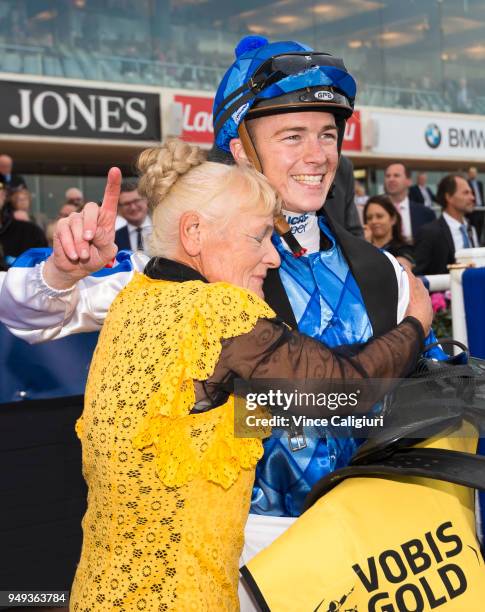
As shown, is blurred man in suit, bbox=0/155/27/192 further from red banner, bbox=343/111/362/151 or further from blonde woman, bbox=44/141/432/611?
blonde woman, bbox=44/141/432/611

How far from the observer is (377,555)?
1373mm

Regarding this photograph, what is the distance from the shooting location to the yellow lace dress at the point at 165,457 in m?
1.45

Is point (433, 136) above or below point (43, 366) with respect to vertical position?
above

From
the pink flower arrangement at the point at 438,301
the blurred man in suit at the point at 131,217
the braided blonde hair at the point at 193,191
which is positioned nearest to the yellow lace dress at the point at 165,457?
the braided blonde hair at the point at 193,191

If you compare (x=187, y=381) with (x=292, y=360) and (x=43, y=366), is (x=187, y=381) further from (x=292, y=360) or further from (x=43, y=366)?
(x=43, y=366)

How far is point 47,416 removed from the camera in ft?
9.87

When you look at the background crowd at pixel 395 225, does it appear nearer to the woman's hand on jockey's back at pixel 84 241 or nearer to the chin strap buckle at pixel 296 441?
the woman's hand on jockey's back at pixel 84 241

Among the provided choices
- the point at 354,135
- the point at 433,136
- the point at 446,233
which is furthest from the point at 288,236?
the point at 433,136

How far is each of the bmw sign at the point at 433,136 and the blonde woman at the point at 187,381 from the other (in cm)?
1564

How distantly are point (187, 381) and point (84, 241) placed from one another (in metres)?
0.56

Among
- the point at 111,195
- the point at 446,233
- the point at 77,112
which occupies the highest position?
the point at 77,112

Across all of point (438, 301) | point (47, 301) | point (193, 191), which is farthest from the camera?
point (438, 301)

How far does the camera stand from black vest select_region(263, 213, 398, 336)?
5.89 feet

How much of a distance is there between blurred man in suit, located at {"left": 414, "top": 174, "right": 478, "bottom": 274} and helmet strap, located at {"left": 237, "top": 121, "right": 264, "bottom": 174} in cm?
404
